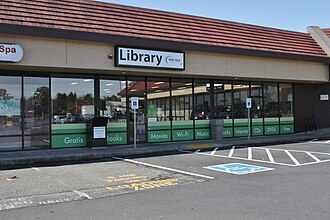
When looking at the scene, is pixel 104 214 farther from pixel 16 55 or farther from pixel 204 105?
pixel 204 105

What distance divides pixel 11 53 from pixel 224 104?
36.9 ft

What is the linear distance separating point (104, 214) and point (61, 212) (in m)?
0.77

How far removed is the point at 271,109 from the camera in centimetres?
2097

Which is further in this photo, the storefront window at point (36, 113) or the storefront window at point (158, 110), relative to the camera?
the storefront window at point (158, 110)

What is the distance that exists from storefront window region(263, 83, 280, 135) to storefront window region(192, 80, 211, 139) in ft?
13.1

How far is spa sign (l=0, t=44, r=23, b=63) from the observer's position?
39.4 feet

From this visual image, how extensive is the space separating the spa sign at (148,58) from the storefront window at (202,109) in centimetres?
306

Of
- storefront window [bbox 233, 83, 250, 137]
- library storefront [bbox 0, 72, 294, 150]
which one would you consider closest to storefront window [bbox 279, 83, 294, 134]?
library storefront [bbox 0, 72, 294, 150]

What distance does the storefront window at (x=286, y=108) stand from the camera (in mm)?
21391

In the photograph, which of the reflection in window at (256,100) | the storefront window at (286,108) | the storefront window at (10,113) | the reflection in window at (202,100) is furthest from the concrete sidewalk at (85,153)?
the storefront window at (286,108)

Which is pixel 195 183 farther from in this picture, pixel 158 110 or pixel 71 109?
pixel 158 110

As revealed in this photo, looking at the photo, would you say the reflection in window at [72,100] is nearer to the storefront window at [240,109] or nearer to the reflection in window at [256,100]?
the storefront window at [240,109]

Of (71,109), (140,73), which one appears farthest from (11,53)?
(140,73)

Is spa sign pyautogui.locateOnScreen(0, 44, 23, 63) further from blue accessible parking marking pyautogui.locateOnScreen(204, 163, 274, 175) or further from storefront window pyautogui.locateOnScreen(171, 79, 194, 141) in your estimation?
storefront window pyautogui.locateOnScreen(171, 79, 194, 141)
